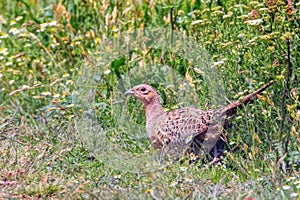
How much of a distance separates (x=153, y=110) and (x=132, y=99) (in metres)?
0.65

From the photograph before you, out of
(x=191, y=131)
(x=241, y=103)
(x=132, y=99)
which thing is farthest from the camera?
(x=132, y=99)

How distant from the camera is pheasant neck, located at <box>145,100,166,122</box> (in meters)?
5.58

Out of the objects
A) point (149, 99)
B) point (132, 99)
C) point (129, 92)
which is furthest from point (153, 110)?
point (132, 99)

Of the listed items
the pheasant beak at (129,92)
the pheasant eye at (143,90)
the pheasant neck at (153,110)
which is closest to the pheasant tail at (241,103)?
the pheasant neck at (153,110)

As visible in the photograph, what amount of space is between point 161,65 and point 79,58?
1.00 metres

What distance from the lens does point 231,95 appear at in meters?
5.35

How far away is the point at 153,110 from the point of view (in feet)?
18.4

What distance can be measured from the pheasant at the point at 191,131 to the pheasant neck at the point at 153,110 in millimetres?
58

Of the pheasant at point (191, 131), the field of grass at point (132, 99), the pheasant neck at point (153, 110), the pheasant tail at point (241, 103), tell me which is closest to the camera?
the field of grass at point (132, 99)

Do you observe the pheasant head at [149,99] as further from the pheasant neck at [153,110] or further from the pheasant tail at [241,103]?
the pheasant tail at [241,103]

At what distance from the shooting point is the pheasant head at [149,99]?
18.4ft

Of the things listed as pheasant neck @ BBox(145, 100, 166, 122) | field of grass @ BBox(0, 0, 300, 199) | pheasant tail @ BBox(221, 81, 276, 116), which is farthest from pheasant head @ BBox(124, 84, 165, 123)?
pheasant tail @ BBox(221, 81, 276, 116)

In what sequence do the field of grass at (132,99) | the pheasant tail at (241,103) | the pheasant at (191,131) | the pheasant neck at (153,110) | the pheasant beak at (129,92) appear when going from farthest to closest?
1. the pheasant beak at (129,92)
2. the pheasant neck at (153,110)
3. the pheasant at (191,131)
4. the pheasant tail at (241,103)
5. the field of grass at (132,99)

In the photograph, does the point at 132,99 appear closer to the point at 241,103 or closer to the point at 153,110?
the point at 153,110
